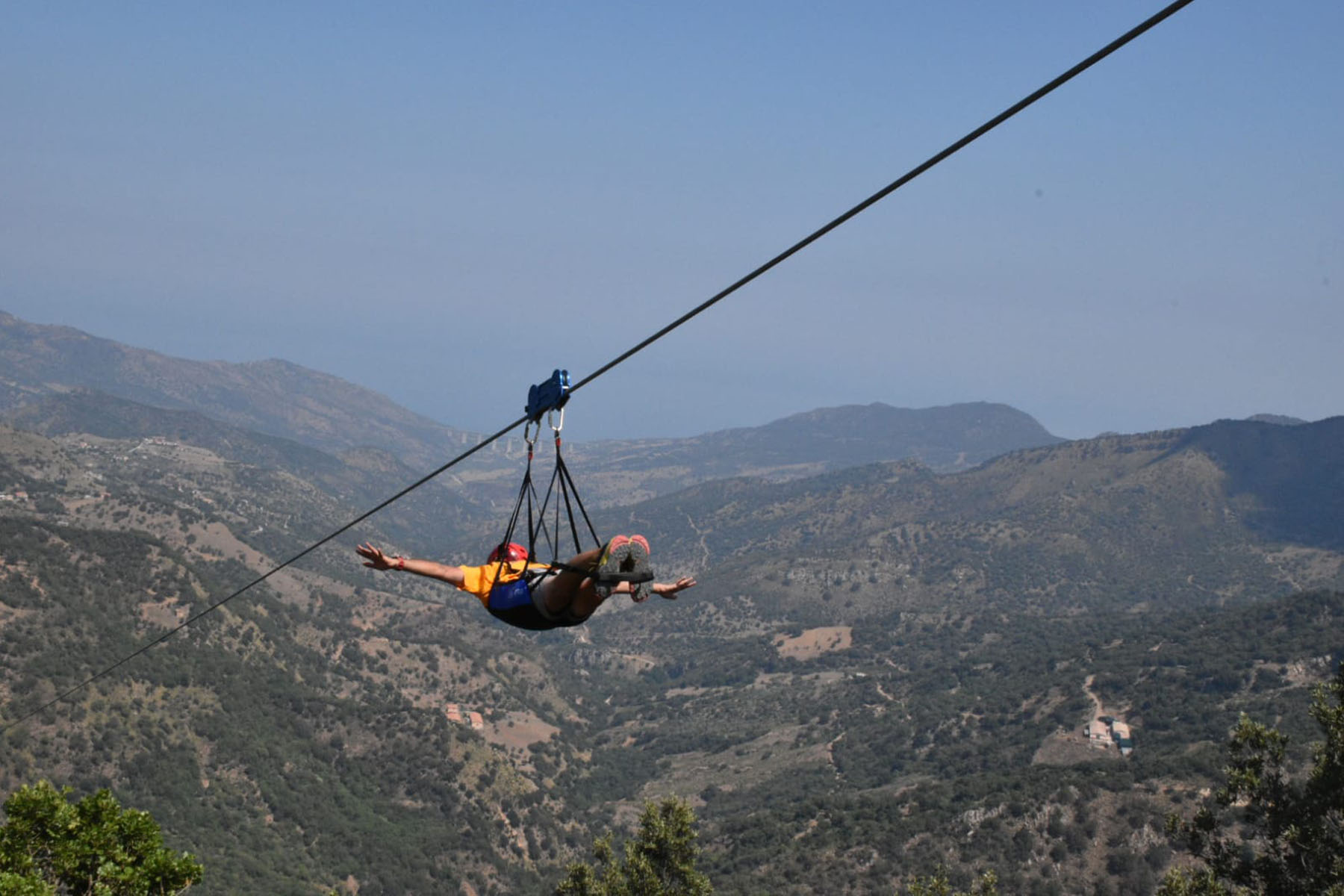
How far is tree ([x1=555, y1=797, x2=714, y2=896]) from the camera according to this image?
5156cm

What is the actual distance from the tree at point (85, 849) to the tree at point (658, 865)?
103 feet

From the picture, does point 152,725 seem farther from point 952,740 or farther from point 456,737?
point 952,740

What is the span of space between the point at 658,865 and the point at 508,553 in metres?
43.4

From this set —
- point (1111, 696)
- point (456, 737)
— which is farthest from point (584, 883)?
point (1111, 696)

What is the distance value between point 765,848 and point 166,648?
69.8m

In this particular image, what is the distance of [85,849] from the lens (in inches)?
869

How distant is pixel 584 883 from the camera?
2016 inches

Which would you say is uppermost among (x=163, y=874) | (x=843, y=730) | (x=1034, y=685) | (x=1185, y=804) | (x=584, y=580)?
(x=584, y=580)

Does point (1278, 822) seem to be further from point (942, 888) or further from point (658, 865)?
point (658, 865)

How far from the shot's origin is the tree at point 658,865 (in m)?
51.6

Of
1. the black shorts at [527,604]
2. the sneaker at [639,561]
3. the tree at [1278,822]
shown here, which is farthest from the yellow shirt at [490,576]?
the tree at [1278,822]

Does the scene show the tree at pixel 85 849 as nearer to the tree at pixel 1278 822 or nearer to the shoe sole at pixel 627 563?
the shoe sole at pixel 627 563

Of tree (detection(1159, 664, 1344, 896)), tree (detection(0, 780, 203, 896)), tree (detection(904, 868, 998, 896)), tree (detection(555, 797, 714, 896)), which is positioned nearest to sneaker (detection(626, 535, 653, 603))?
tree (detection(0, 780, 203, 896))

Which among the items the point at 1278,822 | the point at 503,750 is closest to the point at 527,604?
the point at 1278,822
